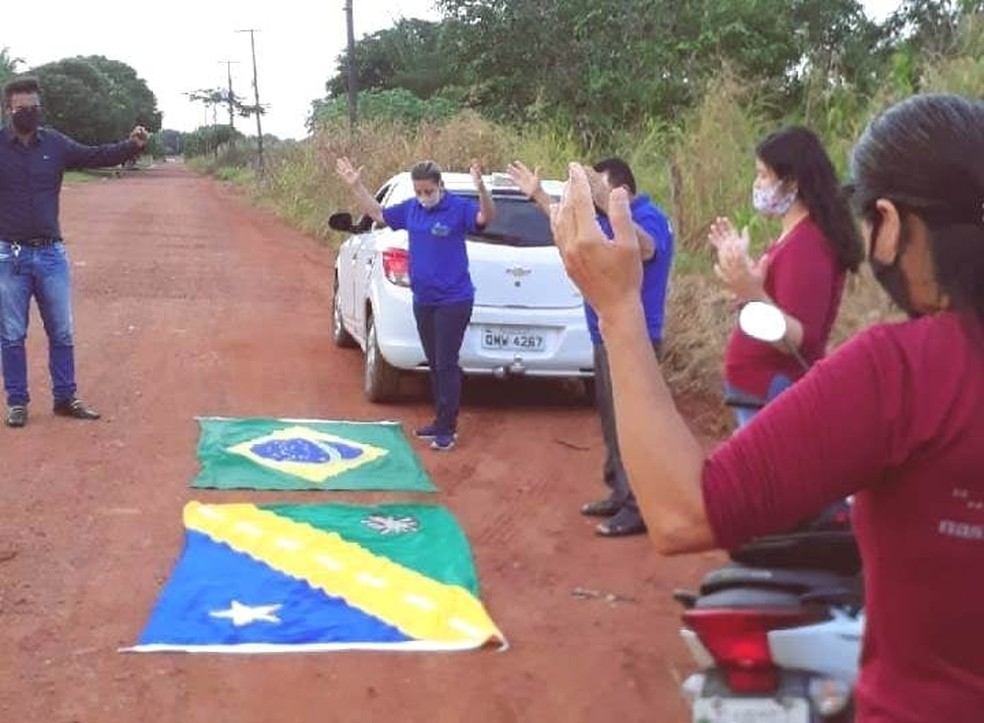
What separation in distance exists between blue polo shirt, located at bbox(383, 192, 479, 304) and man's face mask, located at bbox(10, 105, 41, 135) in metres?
2.39

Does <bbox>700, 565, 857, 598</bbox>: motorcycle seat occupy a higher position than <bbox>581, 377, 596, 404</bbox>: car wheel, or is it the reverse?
<bbox>700, 565, 857, 598</bbox>: motorcycle seat

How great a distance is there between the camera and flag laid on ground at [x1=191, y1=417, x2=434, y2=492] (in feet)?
26.2

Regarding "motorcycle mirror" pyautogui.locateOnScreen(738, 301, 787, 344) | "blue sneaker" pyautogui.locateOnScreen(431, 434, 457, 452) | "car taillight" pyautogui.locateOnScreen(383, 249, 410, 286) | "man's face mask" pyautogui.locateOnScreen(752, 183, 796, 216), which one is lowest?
"blue sneaker" pyautogui.locateOnScreen(431, 434, 457, 452)

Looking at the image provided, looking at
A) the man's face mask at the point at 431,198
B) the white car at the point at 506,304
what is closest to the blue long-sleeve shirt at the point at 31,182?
the white car at the point at 506,304

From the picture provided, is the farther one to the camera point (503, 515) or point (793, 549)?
point (503, 515)

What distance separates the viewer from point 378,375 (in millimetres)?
10242

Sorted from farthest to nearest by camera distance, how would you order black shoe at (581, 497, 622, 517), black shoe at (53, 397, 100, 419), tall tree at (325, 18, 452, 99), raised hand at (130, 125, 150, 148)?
tall tree at (325, 18, 452, 99) → black shoe at (53, 397, 100, 419) → raised hand at (130, 125, 150, 148) → black shoe at (581, 497, 622, 517)

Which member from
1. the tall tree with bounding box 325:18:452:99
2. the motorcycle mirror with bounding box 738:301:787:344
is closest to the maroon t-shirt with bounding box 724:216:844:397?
the motorcycle mirror with bounding box 738:301:787:344

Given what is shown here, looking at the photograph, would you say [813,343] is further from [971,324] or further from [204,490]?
[204,490]

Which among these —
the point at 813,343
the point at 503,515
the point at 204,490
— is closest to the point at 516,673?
the point at 813,343

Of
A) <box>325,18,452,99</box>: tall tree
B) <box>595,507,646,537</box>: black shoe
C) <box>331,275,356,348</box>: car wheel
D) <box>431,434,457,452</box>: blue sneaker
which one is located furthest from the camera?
<box>325,18,452,99</box>: tall tree

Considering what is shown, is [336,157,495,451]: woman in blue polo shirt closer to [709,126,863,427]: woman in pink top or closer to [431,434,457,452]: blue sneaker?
[431,434,457,452]: blue sneaker

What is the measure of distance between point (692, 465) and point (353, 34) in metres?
37.9

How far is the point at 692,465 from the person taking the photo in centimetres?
184
